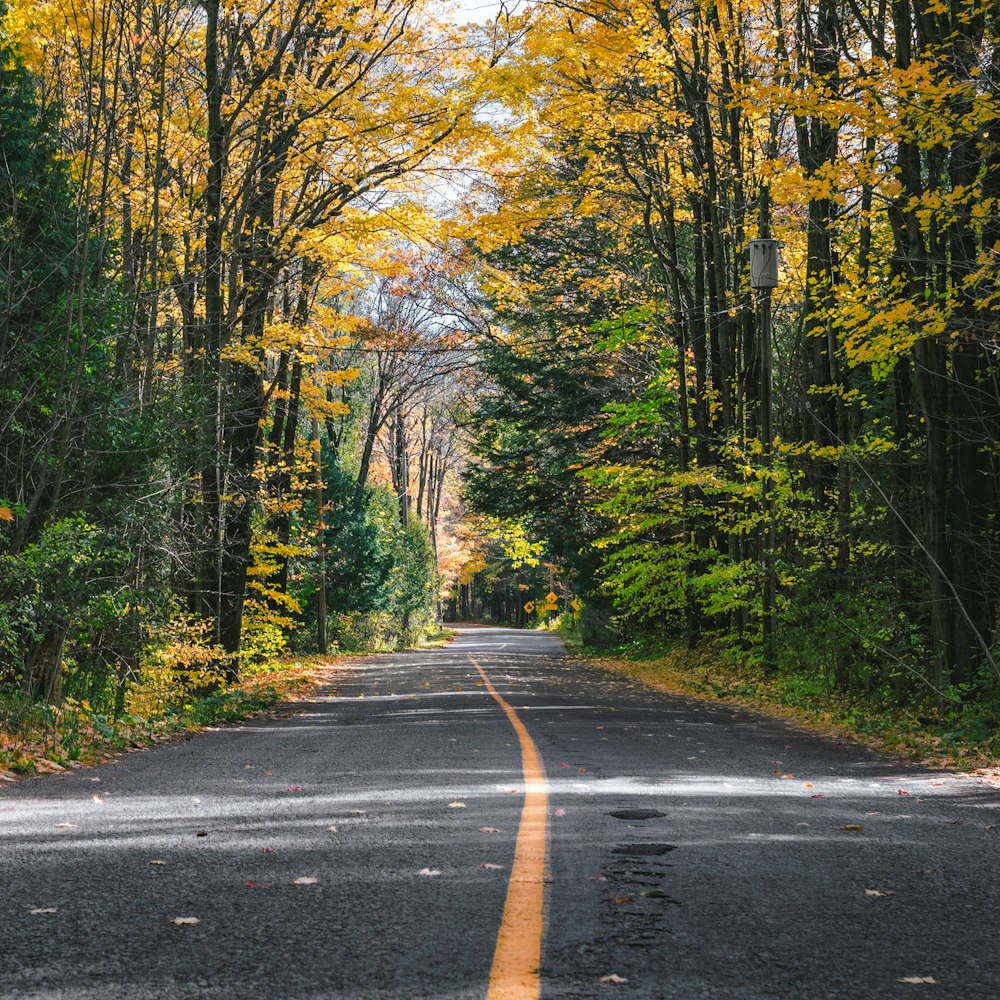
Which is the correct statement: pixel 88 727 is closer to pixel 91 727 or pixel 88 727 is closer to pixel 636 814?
pixel 91 727

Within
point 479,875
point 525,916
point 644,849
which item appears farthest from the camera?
point 644,849

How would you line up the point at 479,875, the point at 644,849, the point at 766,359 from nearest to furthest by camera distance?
the point at 479,875 < the point at 644,849 < the point at 766,359

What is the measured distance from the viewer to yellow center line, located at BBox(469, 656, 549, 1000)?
3.46 meters

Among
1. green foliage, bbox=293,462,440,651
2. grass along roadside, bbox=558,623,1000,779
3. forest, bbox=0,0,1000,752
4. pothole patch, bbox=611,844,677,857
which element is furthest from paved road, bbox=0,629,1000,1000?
green foliage, bbox=293,462,440,651

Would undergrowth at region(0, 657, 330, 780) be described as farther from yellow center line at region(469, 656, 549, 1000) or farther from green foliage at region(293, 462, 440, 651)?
green foliage at region(293, 462, 440, 651)

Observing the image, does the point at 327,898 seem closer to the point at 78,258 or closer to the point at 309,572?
the point at 78,258

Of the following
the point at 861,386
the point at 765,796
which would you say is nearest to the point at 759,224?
the point at 861,386

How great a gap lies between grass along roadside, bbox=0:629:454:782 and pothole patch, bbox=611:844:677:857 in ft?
17.2

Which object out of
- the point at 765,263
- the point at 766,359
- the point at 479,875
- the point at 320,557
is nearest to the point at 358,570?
the point at 320,557

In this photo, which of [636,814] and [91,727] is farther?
[91,727]

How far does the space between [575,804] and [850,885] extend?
2.37 meters

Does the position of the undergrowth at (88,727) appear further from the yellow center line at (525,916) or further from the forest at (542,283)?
the yellow center line at (525,916)

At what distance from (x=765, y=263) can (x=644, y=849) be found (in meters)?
15.5

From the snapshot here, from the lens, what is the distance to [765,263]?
1945 centimetres
